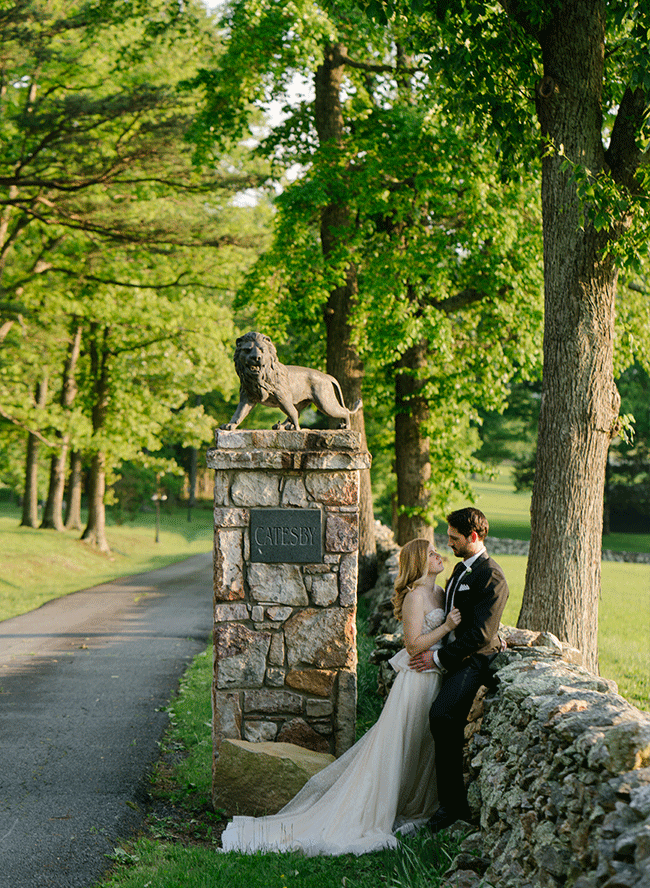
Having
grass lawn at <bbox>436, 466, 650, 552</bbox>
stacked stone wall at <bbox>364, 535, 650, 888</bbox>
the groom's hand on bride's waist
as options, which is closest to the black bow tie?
the groom's hand on bride's waist

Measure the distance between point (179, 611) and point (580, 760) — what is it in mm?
12700

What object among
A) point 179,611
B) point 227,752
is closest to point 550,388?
point 227,752

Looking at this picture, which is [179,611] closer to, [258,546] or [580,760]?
[258,546]

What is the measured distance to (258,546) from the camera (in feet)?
20.0

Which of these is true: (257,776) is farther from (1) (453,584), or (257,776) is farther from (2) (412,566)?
(1) (453,584)

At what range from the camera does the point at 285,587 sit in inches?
241

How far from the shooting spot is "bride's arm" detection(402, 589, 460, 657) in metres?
5.42

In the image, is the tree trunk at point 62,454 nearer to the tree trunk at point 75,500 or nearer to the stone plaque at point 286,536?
the tree trunk at point 75,500

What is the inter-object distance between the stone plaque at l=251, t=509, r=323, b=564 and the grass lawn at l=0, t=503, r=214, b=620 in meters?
9.52

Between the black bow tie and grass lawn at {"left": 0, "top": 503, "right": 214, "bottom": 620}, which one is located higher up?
the black bow tie

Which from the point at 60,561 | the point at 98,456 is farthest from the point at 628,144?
the point at 98,456

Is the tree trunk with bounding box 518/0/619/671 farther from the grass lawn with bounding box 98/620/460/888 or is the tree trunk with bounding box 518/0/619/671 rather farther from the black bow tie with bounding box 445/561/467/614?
the grass lawn with bounding box 98/620/460/888

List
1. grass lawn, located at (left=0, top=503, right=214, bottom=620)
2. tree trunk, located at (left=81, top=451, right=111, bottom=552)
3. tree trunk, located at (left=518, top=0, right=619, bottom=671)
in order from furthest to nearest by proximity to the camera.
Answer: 1. tree trunk, located at (left=81, top=451, right=111, bottom=552)
2. grass lawn, located at (left=0, top=503, right=214, bottom=620)
3. tree trunk, located at (left=518, top=0, right=619, bottom=671)

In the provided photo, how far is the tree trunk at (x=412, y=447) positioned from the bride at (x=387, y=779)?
9.62 metres
